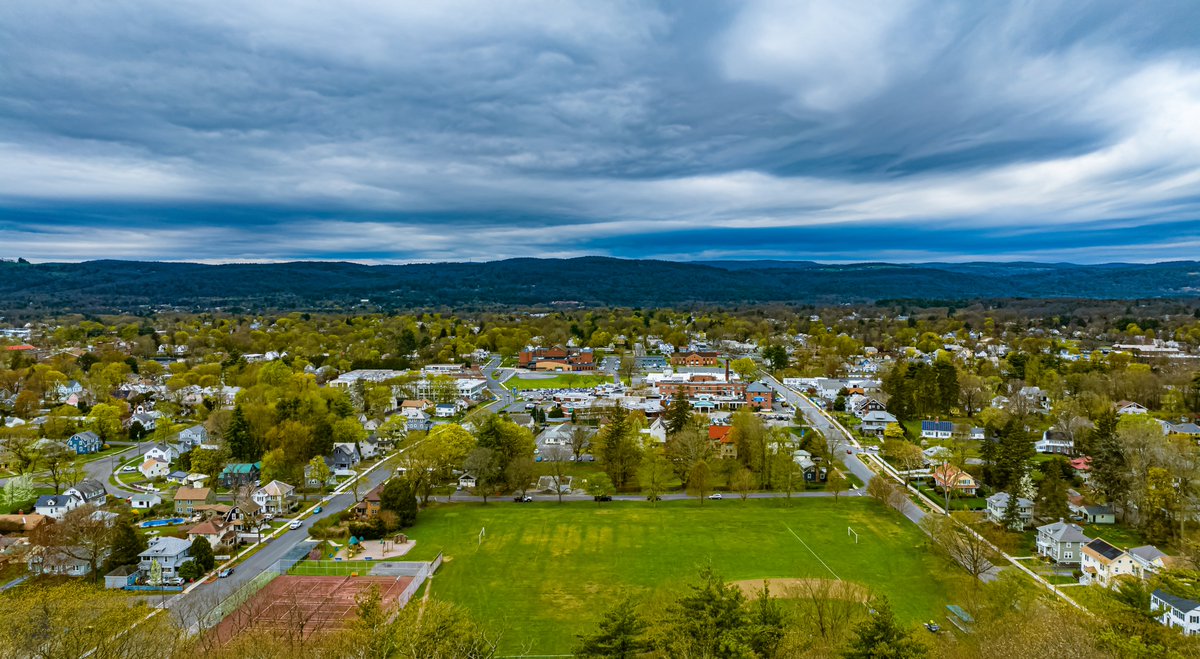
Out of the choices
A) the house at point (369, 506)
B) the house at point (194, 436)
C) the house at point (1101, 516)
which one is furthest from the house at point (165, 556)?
the house at point (1101, 516)

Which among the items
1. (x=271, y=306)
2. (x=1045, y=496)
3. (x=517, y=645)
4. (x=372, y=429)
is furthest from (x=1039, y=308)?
(x=271, y=306)

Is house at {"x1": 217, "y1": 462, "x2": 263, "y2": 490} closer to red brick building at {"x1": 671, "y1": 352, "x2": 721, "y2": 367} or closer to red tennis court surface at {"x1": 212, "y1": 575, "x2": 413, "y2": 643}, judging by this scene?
red tennis court surface at {"x1": 212, "y1": 575, "x2": 413, "y2": 643}

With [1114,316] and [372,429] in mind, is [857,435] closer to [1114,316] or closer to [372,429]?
[372,429]

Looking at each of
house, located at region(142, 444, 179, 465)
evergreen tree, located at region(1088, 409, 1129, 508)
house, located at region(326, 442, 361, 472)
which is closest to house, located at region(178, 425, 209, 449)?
house, located at region(142, 444, 179, 465)

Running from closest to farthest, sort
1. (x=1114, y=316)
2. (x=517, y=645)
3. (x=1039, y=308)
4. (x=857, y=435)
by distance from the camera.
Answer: (x=517, y=645), (x=857, y=435), (x=1114, y=316), (x=1039, y=308)

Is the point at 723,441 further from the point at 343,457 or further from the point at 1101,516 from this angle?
the point at 343,457
